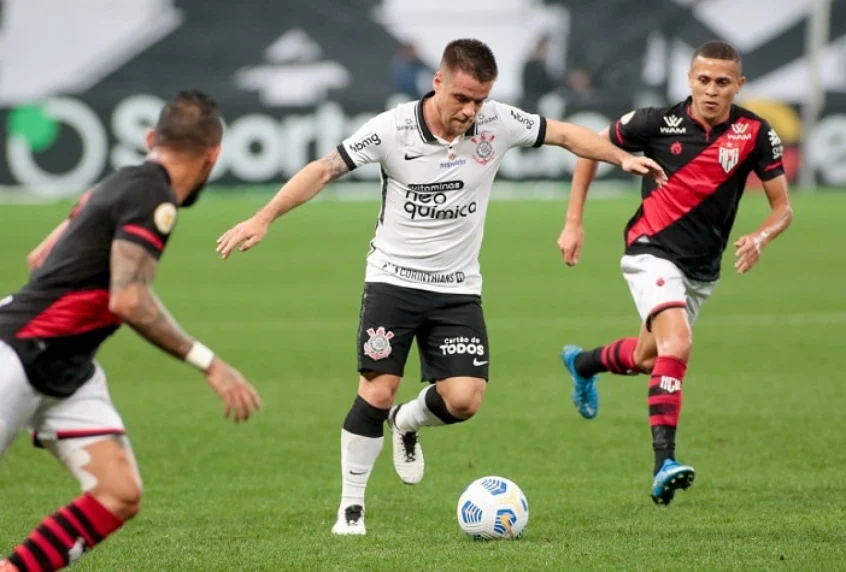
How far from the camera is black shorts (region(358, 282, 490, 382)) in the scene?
782cm

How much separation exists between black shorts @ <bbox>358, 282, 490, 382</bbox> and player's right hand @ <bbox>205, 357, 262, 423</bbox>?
2.31 meters

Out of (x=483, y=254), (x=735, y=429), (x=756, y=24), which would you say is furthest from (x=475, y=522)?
(x=756, y=24)

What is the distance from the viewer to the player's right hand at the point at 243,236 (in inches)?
274

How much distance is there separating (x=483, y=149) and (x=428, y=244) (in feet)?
1.91

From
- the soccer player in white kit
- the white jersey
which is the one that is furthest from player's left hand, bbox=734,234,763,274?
the white jersey

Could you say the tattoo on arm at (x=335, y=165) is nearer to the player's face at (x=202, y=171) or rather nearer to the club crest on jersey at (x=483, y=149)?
the club crest on jersey at (x=483, y=149)

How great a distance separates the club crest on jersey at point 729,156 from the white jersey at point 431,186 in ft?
4.16

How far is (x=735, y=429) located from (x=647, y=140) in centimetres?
270

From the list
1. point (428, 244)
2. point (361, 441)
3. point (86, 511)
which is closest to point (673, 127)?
point (428, 244)

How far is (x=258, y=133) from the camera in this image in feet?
89.9

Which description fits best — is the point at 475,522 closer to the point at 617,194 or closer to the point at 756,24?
the point at 617,194

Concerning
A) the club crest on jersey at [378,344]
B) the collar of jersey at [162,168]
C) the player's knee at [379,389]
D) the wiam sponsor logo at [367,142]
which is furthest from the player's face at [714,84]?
the collar of jersey at [162,168]

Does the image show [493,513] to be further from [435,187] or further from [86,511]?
[86,511]

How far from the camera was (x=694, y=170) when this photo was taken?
8766 mm
